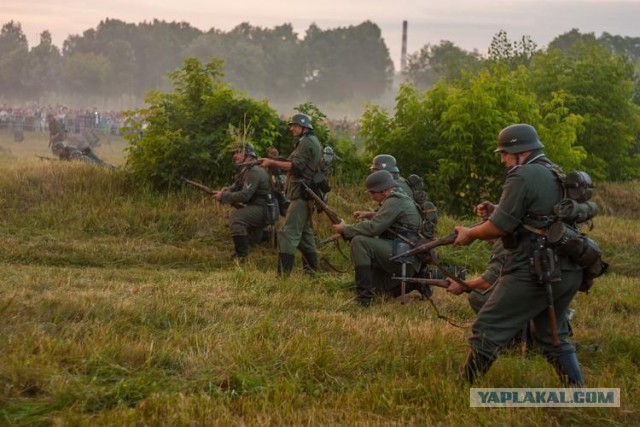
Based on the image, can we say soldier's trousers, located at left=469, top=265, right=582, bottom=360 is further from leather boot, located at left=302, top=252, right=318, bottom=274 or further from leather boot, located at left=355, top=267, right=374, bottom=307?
leather boot, located at left=302, top=252, right=318, bottom=274

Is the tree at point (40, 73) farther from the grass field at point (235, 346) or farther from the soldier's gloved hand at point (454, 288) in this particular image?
the soldier's gloved hand at point (454, 288)

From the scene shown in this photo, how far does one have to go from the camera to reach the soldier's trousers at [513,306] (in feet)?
20.2

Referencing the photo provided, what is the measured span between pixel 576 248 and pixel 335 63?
10790 cm

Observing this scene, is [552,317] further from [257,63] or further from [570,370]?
[257,63]

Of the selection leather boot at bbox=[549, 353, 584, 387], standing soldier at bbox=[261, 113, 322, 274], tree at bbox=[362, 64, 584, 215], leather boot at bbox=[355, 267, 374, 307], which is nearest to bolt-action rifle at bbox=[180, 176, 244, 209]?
standing soldier at bbox=[261, 113, 322, 274]

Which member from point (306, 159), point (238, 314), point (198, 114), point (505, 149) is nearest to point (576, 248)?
point (505, 149)

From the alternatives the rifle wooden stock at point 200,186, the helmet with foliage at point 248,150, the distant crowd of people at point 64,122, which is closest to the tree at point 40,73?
the distant crowd of people at point 64,122

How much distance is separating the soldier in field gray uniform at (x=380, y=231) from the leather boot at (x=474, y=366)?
3.28 m

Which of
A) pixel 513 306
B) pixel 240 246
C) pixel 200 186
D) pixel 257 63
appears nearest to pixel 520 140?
pixel 513 306

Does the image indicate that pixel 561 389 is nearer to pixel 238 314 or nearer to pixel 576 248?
pixel 576 248

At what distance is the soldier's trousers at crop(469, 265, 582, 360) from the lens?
615cm

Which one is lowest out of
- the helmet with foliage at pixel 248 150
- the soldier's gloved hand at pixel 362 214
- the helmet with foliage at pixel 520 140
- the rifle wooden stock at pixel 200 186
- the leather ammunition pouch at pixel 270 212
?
the leather ammunition pouch at pixel 270 212

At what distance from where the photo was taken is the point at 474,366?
20.7ft

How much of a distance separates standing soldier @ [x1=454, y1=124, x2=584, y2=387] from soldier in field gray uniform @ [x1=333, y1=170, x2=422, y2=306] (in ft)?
10.5
